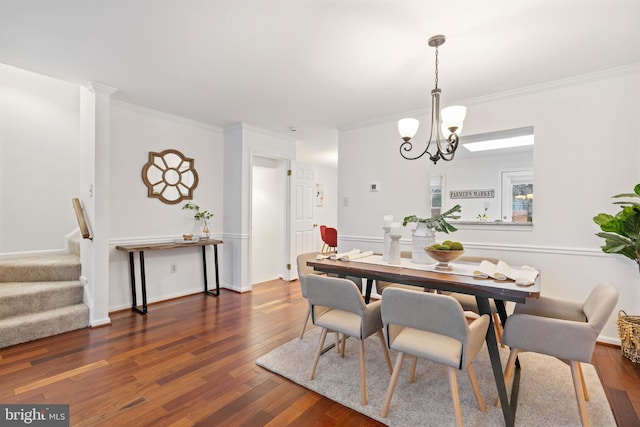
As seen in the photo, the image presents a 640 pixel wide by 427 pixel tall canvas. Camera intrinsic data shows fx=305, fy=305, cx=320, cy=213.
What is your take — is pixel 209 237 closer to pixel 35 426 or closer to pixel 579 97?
pixel 35 426

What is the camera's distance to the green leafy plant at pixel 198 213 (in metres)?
4.15

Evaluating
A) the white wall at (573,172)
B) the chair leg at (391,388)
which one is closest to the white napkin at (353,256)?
the chair leg at (391,388)

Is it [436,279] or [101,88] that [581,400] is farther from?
[101,88]

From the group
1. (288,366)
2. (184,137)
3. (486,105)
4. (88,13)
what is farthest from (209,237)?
(486,105)

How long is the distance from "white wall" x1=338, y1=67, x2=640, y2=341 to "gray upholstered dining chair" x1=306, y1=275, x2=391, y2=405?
6.39 ft

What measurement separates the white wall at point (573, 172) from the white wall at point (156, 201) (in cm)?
337

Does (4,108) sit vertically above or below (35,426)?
above

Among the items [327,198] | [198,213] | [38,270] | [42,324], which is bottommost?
[42,324]

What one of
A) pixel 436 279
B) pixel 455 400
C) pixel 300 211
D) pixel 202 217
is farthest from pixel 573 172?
pixel 202 217

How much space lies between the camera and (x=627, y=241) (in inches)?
93.3

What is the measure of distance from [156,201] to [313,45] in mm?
2806

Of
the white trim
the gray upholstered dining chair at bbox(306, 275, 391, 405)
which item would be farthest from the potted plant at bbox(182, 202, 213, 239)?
the gray upholstered dining chair at bbox(306, 275, 391, 405)

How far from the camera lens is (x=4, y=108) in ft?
11.3

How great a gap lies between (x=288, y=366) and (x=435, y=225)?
1.52 m
